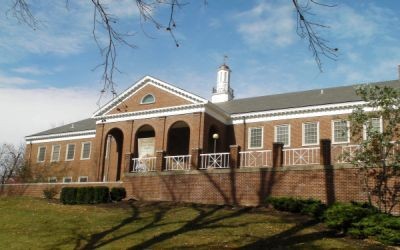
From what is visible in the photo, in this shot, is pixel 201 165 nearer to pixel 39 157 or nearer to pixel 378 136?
pixel 378 136


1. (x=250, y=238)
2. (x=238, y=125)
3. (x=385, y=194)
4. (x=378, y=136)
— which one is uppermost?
(x=238, y=125)

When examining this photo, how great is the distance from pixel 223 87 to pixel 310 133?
42.5ft

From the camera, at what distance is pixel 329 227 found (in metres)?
16.6

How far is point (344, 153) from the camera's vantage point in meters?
19.5

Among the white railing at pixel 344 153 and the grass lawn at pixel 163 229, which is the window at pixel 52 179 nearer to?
the grass lawn at pixel 163 229

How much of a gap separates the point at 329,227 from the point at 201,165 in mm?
11072

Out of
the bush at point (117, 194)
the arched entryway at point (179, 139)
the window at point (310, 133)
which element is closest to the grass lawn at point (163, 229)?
the bush at point (117, 194)

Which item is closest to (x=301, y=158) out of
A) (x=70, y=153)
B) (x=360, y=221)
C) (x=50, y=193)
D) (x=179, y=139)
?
(x=360, y=221)

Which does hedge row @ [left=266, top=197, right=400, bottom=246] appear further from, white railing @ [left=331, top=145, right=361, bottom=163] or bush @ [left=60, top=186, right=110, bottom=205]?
bush @ [left=60, top=186, right=110, bottom=205]

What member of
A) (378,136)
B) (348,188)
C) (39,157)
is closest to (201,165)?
(348,188)

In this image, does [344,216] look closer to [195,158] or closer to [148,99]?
[195,158]

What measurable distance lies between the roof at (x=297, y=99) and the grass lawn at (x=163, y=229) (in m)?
11.9

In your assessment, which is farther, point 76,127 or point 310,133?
point 76,127

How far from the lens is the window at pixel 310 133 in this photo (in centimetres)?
3080
